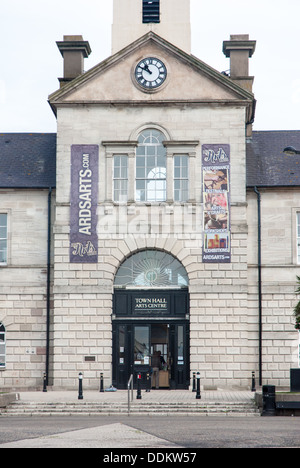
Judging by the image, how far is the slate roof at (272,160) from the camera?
34656 millimetres

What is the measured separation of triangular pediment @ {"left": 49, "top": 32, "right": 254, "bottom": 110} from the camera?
110ft

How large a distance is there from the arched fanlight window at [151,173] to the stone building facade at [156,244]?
39 mm

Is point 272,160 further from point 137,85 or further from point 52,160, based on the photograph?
point 52,160

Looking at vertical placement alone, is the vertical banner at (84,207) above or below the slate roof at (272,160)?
below

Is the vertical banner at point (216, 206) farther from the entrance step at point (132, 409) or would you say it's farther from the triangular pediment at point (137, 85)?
the entrance step at point (132, 409)

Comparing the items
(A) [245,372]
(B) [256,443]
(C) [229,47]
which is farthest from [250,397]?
(C) [229,47]

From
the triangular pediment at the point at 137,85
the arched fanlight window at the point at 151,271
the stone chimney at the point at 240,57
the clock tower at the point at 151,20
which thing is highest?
the clock tower at the point at 151,20

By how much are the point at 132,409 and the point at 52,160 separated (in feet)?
43.2

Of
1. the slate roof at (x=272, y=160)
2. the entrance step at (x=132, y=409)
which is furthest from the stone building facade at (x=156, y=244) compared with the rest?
the entrance step at (x=132, y=409)

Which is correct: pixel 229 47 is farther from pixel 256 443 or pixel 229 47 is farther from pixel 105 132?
pixel 256 443

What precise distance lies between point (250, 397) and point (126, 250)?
7.72 meters

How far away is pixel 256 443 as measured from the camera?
59.1ft

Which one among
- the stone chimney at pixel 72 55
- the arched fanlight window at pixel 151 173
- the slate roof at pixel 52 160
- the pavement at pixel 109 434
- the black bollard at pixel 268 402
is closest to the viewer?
the pavement at pixel 109 434

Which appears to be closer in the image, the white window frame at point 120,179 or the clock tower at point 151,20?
the white window frame at point 120,179
